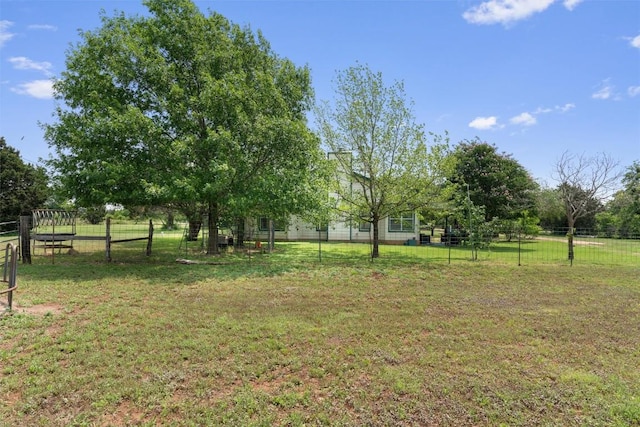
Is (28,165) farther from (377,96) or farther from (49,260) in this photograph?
(377,96)

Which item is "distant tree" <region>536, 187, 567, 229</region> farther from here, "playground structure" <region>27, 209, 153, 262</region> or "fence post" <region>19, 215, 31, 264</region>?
"fence post" <region>19, 215, 31, 264</region>

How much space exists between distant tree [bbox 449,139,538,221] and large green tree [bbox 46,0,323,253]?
15.0 metres

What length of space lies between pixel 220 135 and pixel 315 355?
876cm

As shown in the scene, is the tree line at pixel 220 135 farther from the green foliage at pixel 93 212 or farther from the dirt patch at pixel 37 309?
the dirt patch at pixel 37 309

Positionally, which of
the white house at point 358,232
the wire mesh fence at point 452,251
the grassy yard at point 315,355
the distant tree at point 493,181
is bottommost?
the grassy yard at point 315,355

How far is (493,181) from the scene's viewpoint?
2441 cm

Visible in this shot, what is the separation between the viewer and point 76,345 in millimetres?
4770

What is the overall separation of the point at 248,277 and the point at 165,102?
6.61m

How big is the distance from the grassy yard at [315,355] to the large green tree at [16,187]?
32.8m

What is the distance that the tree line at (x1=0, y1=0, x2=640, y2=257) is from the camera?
11.8m

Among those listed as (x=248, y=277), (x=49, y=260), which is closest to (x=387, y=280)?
(x=248, y=277)

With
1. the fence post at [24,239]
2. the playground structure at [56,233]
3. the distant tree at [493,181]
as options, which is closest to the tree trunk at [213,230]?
the playground structure at [56,233]

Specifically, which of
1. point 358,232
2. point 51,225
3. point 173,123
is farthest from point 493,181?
point 51,225

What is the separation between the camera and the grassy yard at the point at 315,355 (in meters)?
3.41
